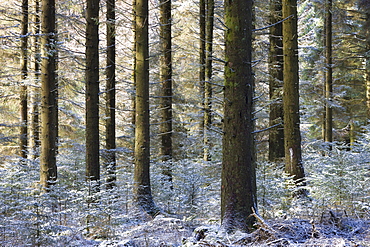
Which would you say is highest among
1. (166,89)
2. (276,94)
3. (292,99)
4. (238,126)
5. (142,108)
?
(166,89)

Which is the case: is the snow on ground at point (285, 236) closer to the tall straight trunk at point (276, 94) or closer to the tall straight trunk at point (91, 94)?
the tall straight trunk at point (91, 94)

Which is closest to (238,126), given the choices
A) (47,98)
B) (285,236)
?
(285,236)

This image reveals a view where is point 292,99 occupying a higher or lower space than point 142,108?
higher

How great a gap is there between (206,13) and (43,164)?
11050 millimetres

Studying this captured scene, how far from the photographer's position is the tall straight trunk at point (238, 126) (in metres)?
5.11

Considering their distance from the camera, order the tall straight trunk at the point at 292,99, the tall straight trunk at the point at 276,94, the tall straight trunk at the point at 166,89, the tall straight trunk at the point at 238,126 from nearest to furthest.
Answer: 1. the tall straight trunk at the point at 238,126
2. the tall straight trunk at the point at 292,99
3. the tall straight trunk at the point at 276,94
4. the tall straight trunk at the point at 166,89

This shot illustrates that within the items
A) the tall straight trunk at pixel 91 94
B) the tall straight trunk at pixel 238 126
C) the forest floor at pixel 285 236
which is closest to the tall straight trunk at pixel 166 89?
the tall straight trunk at pixel 91 94

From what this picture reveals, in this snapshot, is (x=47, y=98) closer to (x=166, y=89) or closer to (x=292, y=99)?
(x=166, y=89)

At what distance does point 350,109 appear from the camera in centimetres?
2512

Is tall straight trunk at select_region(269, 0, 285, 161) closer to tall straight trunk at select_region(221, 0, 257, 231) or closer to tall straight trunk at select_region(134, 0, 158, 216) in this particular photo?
tall straight trunk at select_region(134, 0, 158, 216)

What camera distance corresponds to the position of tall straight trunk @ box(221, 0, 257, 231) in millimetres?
5113

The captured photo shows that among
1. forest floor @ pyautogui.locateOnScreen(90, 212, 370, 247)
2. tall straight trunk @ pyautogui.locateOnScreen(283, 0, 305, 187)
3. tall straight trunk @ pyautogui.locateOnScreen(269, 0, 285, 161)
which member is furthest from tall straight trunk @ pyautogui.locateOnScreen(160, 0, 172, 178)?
forest floor @ pyautogui.locateOnScreen(90, 212, 370, 247)

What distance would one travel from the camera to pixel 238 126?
16.9 feet

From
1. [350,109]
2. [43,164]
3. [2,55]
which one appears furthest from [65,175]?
[350,109]
